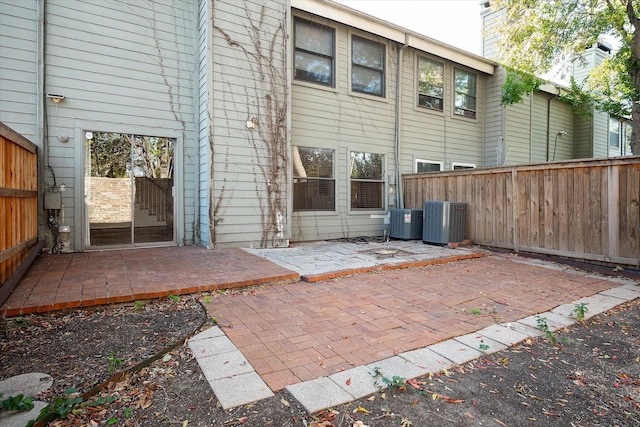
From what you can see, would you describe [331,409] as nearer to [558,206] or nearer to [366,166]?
[558,206]

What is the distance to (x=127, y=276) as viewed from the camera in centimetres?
400

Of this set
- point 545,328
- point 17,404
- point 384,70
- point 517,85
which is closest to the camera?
point 17,404

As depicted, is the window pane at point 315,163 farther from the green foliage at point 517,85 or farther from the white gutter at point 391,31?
the green foliage at point 517,85

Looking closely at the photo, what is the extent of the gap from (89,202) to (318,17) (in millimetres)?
5974

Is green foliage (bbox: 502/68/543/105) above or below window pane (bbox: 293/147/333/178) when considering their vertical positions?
above

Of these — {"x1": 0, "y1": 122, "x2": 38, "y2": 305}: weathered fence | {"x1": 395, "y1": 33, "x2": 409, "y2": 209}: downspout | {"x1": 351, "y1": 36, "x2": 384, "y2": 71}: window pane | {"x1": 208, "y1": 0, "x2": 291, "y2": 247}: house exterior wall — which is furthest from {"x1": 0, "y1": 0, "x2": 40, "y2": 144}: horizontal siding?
{"x1": 395, "y1": 33, "x2": 409, "y2": 209}: downspout

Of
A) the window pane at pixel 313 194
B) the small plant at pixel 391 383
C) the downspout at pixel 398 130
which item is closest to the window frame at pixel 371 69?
the downspout at pixel 398 130

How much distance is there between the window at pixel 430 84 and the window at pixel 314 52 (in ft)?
9.56

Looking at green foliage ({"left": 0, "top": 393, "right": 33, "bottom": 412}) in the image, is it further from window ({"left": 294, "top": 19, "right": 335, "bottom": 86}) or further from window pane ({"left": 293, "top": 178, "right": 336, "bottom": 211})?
window ({"left": 294, "top": 19, "right": 335, "bottom": 86})

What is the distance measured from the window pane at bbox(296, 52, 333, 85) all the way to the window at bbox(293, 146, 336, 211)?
5.21ft

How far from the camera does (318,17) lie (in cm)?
762

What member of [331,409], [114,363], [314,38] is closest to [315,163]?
[314,38]

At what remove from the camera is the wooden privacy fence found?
5066 millimetres

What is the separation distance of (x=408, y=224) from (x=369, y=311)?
493cm
